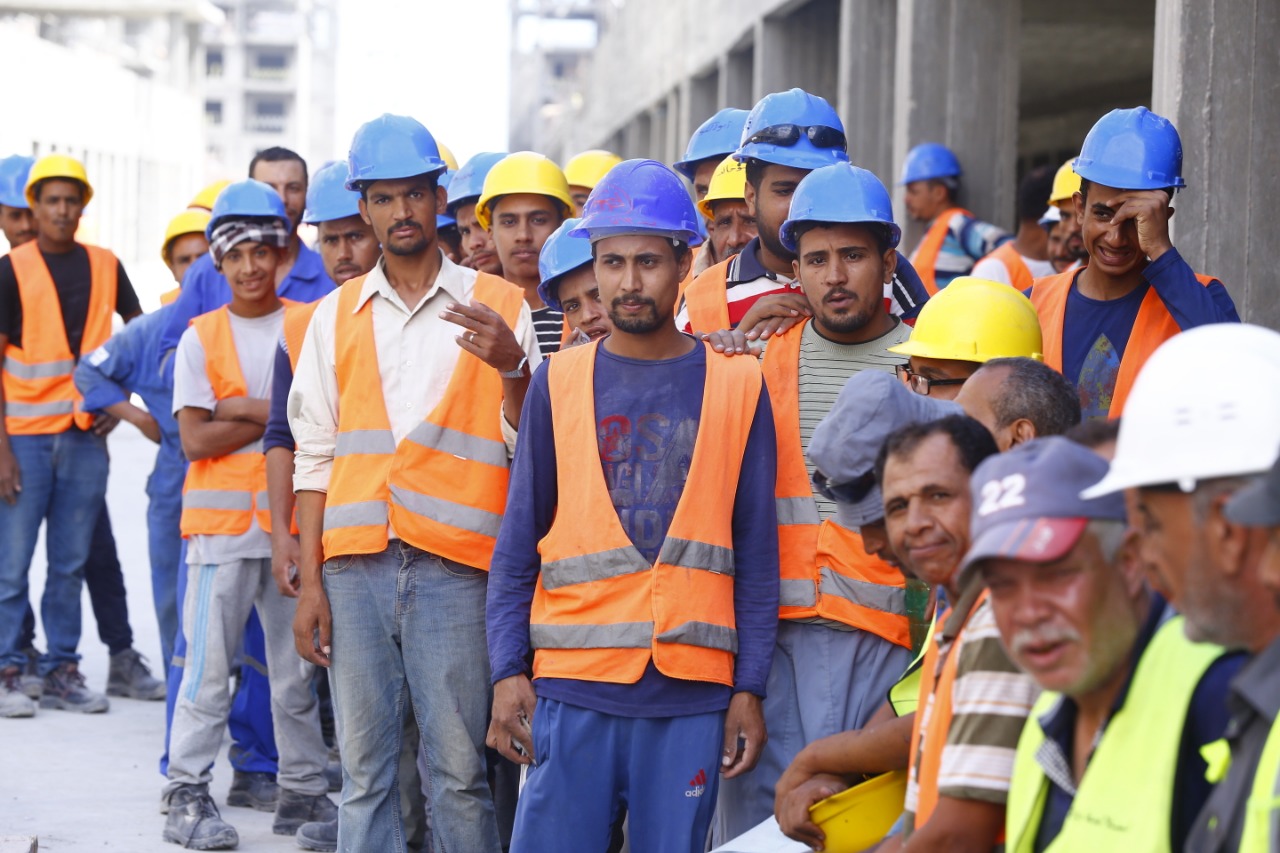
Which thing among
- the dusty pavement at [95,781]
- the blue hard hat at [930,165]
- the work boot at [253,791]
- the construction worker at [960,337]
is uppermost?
the blue hard hat at [930,165]

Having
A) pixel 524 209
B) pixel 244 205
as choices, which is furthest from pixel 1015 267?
pixel 244 205

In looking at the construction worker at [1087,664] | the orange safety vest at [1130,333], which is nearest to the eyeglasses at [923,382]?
the orange safety vest at [1130,333]

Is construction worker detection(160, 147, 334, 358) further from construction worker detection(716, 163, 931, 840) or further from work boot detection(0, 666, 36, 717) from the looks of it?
construction worker detection(716, 163, 931, 840)

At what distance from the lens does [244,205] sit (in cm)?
652

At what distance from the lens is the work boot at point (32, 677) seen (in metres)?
8.32

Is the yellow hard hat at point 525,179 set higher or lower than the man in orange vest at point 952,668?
higher

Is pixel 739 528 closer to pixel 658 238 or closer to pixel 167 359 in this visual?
pixel 658 238

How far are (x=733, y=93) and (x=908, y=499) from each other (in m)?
14.7

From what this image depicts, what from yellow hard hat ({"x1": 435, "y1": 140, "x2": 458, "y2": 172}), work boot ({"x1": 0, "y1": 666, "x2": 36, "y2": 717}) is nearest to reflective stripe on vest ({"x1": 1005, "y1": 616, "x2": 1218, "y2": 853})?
yellow hard hat ({"x1": 435, "y1": 140, "x2": 458, "y2": 172})

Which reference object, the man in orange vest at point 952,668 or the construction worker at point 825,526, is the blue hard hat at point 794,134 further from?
the man in orange vest at point 952,668

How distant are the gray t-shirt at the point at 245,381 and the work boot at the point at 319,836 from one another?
3.32ft

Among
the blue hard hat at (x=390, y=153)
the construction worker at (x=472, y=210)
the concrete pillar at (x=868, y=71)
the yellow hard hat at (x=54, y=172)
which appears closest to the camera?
the blue hard hat at (x=390, y=153)

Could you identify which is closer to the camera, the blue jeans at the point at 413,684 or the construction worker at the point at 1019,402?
the construction worker at the point at 1019,402

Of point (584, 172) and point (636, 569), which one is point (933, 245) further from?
point (636, 569)
